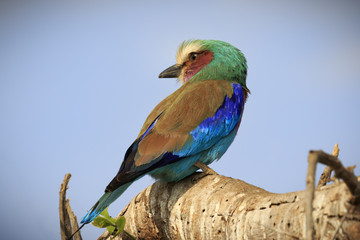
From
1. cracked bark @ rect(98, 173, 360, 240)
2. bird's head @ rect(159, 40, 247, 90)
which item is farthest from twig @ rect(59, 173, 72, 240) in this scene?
bird's head @ rect(159, 40, 247, 90)

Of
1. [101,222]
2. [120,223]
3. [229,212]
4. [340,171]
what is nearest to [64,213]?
[101,222]

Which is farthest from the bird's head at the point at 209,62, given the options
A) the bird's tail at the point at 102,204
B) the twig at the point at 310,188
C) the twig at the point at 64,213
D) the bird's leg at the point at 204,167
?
the twig at the point at 310,188

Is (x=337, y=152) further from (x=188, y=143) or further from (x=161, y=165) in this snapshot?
(x=161, y=165)

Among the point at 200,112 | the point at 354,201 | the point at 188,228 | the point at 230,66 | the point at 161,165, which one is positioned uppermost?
the point at 230,66

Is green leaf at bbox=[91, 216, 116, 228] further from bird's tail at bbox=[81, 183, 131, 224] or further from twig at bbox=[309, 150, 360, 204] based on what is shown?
twig at bbox=[309, 150, 360, 204]

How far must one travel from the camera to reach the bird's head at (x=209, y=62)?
4.94 m

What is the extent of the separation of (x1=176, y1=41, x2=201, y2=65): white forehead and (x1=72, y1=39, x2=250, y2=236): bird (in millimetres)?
241

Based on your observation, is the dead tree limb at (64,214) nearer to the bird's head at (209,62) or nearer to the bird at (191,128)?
the bird at (191,128)

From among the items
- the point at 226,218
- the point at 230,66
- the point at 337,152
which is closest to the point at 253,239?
the point at 226,218

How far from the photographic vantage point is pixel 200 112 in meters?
4.26

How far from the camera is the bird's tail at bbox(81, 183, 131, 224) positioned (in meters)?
3.68

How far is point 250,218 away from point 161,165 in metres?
1.06

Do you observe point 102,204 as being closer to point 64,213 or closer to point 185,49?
point 64,213

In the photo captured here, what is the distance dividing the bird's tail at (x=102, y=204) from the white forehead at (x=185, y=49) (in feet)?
6.68
